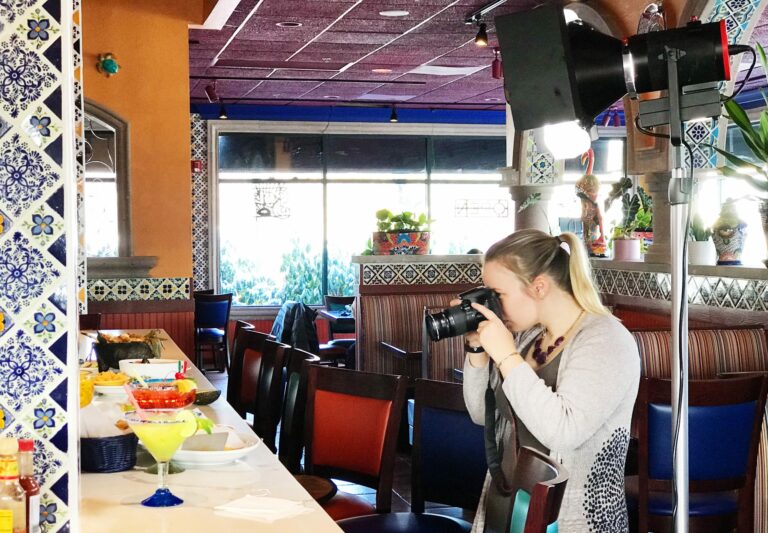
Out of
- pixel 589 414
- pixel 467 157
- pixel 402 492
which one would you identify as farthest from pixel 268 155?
pixel 589 414

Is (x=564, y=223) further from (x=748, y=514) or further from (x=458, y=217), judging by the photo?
(x=748, y=514)

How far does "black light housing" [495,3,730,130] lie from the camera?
200 cm

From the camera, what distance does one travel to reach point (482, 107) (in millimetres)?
12406

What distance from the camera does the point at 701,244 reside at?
493 centimetres

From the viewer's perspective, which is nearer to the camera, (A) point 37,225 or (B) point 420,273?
(A) point 37,225

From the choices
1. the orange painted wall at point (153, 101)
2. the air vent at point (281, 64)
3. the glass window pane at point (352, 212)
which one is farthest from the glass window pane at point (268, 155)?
the orange painted wall at point (153, 101)

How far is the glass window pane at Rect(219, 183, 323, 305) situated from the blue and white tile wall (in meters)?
10.8

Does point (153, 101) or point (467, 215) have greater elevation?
point (153, 101)

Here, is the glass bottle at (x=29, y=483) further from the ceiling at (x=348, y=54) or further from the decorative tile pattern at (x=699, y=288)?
the ceiling at (x=348, y=54)

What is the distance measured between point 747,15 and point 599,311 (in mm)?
3383

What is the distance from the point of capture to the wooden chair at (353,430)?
293cm

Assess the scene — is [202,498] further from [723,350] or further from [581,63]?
[723,350]

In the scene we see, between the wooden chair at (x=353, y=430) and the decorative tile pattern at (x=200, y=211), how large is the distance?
895 centimetres

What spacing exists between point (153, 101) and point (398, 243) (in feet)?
6.63
